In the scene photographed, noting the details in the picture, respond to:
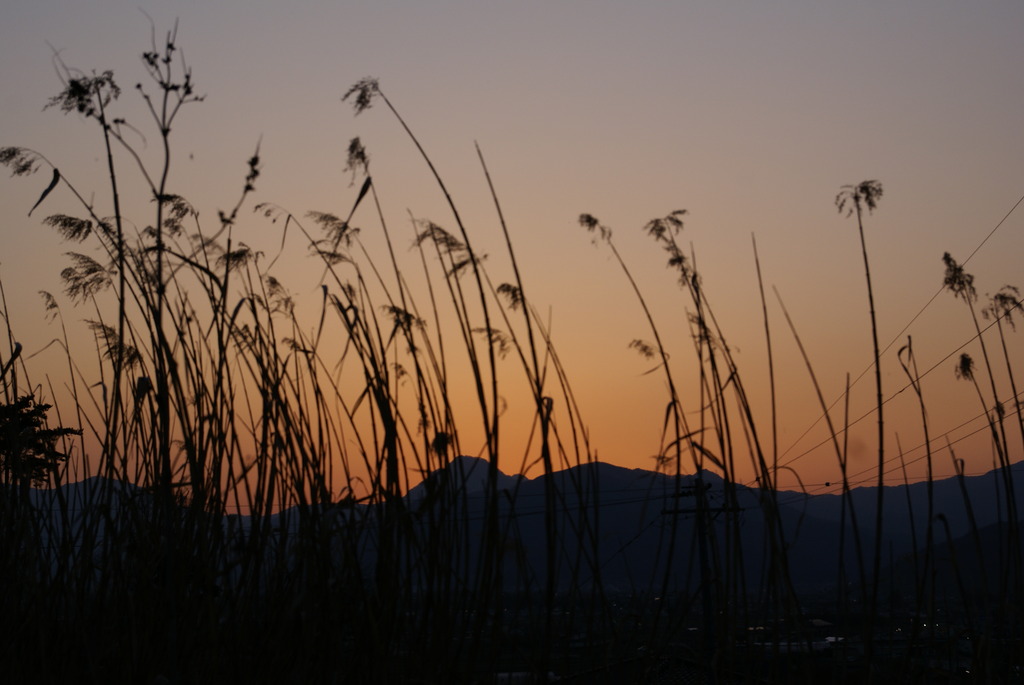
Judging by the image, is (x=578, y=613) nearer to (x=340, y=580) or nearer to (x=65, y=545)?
(x=340, y=580)

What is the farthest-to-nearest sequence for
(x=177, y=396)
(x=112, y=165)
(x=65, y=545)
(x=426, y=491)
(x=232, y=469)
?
(x=65, y=545)
(x=232, y=469)
(x=426, y=491)
(x=177, y=396)
(x=112, y=165)

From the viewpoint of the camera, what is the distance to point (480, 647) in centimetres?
152

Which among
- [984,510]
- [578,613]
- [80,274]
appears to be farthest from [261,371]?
[984,510]

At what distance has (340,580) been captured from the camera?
142 cm

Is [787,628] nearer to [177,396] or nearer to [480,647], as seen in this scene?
[480,647]

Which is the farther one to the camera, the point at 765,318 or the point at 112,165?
the point at 765,318

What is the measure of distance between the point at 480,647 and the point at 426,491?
0.27 m

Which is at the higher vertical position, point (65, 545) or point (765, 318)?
point (765, 318)

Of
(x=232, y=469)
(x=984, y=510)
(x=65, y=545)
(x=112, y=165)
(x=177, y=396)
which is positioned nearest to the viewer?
(x=112, y=165)

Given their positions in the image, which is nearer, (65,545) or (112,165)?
(112,165)

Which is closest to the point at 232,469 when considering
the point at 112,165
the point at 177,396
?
the point at 177,396

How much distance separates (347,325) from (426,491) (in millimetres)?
290

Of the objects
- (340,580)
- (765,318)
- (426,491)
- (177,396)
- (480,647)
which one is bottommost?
(480,647)

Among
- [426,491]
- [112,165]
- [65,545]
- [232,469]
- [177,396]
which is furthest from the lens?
[65,545]
